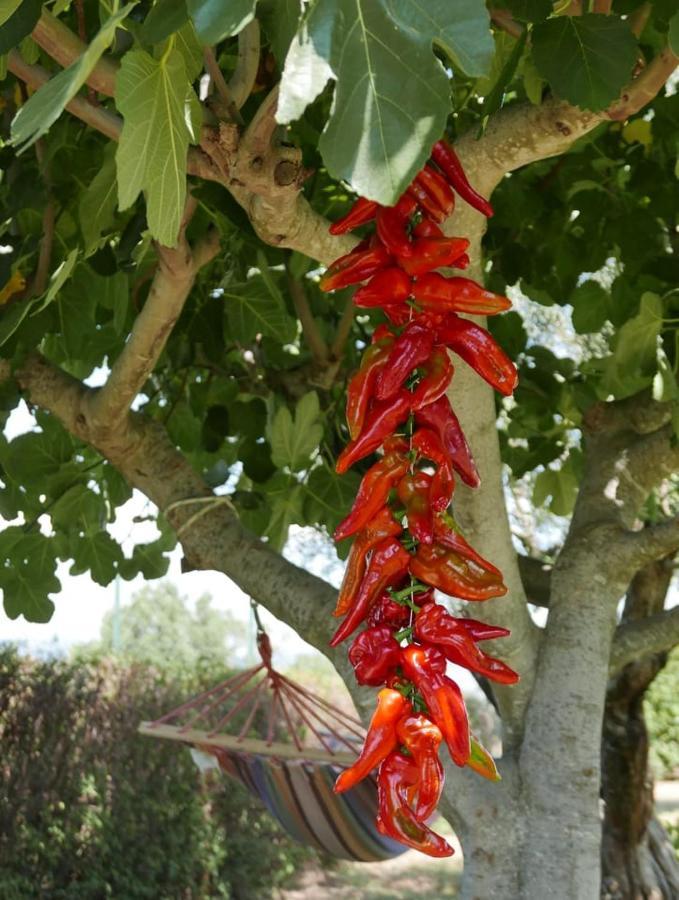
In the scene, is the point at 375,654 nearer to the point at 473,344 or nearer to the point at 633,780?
the point at 473,344

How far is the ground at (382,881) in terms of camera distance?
7.91 meters

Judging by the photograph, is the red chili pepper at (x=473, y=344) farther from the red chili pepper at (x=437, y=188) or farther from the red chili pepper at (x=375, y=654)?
the red chili pepper at (x=375, y=654)

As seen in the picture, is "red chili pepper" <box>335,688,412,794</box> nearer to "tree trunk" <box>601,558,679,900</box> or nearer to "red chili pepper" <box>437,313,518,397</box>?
"red chili pepper" <box>437,313,518,397</box>

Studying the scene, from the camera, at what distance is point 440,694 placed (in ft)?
3.10

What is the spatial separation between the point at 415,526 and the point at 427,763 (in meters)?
0.20

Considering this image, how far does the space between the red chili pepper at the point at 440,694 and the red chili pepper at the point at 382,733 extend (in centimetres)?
2

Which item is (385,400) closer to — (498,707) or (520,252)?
(498,707)

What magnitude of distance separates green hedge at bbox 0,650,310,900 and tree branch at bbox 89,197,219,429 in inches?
181

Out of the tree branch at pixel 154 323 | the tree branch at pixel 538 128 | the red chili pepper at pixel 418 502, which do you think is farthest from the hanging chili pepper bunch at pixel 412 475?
the tree branch at pixel 154 323

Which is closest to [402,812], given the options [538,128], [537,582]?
[538,128]

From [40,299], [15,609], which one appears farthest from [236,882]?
[40,299]

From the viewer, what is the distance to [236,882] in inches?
288

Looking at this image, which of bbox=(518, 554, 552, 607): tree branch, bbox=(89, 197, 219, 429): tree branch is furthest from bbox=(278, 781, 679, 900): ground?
bbox=(89, 197, 219, 429): tree branch

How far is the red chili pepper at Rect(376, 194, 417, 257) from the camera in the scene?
103cm
